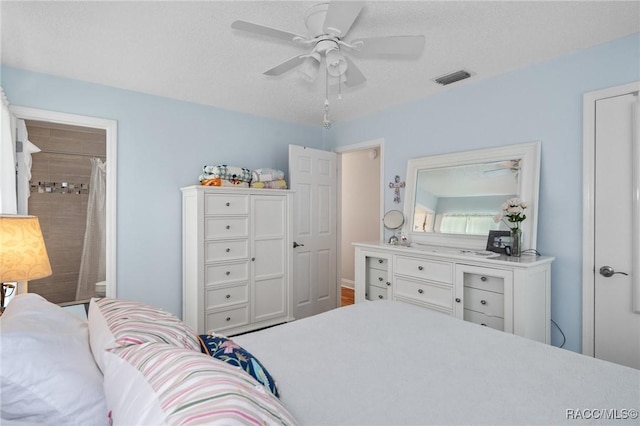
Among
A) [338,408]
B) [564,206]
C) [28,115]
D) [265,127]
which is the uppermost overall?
[265,127]

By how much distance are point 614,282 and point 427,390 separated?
73.8 inches

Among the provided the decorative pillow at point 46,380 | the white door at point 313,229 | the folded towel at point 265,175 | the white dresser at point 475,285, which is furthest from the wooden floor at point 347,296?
the decorative pillow at point 46,380

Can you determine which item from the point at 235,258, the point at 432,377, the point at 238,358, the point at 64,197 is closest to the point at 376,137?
the point at 235,258

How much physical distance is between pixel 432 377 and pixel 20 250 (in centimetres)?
207

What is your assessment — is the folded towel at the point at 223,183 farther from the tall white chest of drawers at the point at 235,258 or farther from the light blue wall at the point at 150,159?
the light blue wall at the point at 150,159

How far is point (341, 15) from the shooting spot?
1574 millimetres

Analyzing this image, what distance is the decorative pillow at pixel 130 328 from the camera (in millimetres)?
997

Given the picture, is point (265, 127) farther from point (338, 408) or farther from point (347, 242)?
point (338, 408)

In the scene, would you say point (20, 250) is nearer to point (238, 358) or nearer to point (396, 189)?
point (238, 358)

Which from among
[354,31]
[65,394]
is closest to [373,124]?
[354,31]

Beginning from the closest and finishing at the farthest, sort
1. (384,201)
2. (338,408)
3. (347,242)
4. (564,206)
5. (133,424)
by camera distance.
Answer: (133,424) < (338,408) < (564,206) < (384,201) < (347,242)

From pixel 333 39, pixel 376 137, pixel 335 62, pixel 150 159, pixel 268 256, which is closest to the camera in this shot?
pixel 333 39

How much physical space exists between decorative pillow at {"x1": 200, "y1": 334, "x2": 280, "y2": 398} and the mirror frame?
2303 mm

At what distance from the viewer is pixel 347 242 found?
5.82 meters
